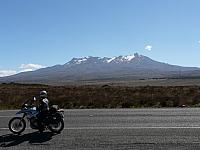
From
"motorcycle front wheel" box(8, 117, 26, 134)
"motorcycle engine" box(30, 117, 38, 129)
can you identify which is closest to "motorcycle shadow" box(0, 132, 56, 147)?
"motorcycle engine" box(30, 117, 38, 129)

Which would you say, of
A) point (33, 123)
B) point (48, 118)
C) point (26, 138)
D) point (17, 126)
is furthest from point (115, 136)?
point (17, 126)

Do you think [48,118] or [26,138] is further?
[48,118]

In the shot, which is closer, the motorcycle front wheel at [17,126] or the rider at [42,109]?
the rider at [42,109]

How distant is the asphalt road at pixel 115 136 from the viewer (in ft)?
34.4

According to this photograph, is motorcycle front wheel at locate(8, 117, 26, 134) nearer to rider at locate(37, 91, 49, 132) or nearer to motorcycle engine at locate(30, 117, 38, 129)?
motorcycle engine at locate(30, 117, 38, 129)

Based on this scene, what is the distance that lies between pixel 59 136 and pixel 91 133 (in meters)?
0.94

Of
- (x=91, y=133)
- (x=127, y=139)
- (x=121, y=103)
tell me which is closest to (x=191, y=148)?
(x=127, y=139)

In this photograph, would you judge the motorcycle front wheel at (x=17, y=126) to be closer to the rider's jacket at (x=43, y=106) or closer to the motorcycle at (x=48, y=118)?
the motorcycle at (x=48, y=118)

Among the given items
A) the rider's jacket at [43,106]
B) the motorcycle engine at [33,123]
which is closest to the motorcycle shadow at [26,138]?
the motorcycle engine at [33,123]

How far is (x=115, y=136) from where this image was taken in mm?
11828

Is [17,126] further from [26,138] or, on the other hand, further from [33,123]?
[26,138]

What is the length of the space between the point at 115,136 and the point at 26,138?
7.85 ft

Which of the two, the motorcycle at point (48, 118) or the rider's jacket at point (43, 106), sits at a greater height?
the rider's jacket at point (43, 106)

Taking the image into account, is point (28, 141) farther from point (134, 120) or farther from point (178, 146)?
point (134, 120)
